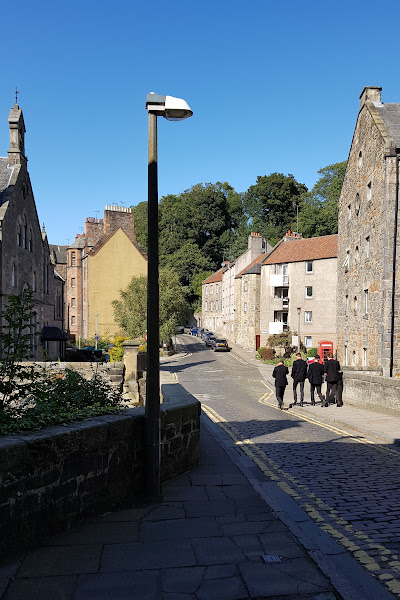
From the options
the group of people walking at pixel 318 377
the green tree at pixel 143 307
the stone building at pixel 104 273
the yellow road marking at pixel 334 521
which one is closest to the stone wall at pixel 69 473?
the yellow road marking at pixel 334 521

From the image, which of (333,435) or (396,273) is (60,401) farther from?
(396,273)

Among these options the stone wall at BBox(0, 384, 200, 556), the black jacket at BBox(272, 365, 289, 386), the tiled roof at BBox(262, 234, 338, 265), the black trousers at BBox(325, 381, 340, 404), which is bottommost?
the black trousers at BBox(325, 381, 340, 404)

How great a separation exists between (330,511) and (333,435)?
629cm

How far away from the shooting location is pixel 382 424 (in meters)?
13.5

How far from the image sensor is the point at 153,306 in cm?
676

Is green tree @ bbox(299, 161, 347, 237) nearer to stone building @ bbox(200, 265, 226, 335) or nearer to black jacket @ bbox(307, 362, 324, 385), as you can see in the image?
stone building @ bbox(200, 265, 226, 335)

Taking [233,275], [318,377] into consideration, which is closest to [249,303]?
[233,275]

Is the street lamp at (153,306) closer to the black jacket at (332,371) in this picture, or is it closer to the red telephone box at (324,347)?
the black jacket at (332,371)

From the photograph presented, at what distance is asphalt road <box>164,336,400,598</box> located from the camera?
5.37m

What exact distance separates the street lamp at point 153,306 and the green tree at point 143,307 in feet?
118

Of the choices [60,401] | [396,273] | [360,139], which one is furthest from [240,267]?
[60,401]

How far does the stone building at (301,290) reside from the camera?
47.2 m

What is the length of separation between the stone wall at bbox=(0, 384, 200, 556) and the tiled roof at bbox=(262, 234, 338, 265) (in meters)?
42.0

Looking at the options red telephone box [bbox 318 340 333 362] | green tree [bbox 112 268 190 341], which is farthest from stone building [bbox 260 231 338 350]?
green tree [bbox 112 268 190 341]
